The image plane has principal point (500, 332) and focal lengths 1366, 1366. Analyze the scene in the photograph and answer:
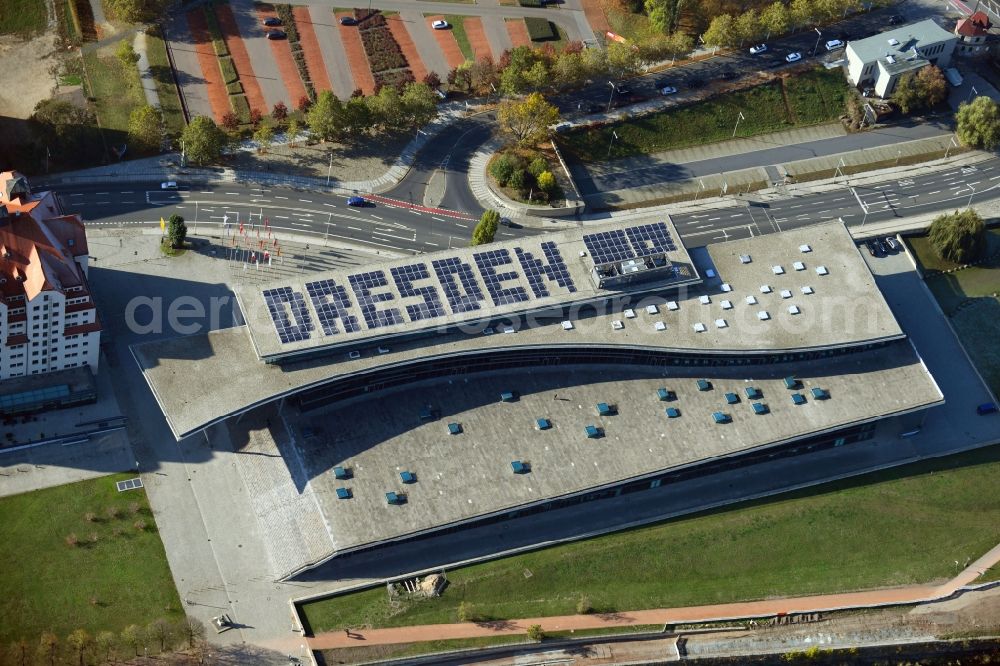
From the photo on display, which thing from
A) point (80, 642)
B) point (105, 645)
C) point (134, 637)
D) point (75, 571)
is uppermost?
point (75, 571)

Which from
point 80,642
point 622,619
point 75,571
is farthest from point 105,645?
point 622,619

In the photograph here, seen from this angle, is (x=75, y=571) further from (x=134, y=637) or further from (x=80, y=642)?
(x=134, y=637)

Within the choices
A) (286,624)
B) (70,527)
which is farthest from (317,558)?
(70,527)

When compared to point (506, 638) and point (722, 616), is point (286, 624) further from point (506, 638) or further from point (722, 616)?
point (722, 616)

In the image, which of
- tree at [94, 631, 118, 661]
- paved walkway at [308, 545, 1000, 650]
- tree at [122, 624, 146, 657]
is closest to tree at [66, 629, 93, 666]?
tree at [94, 631, 118, 661]

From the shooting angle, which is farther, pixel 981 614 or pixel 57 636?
pixel 981 614

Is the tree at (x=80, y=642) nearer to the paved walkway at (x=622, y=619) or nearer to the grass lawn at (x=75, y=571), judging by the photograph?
the grass lawn at (x=75, y=571)

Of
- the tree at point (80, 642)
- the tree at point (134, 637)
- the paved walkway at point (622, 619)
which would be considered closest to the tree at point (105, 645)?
the tree at point (80, 642)
